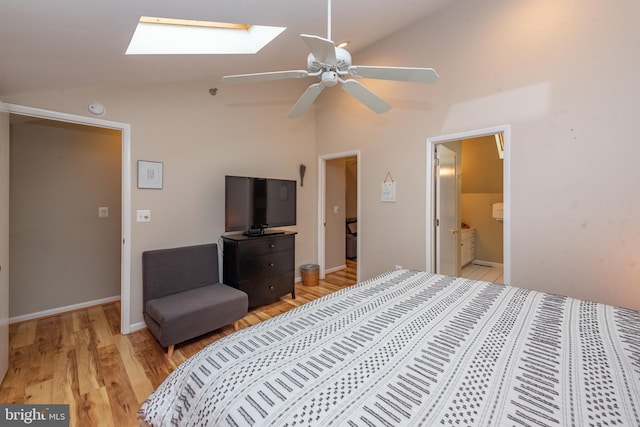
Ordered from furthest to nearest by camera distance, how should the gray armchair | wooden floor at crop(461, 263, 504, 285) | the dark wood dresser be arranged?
1. wooden floor at crop(461, 263, 504, 285)
2. the dark wood dresser
3. the gray armchair

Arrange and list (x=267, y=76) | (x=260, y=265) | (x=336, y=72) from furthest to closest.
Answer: (x=260, y=265), (x=267, y=76), (x=336, y=72)

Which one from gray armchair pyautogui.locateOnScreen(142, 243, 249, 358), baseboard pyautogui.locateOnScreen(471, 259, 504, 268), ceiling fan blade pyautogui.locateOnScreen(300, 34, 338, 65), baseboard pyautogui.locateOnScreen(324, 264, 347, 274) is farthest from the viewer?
baseboard pyautogui.locateOnScreen(471, 259, 504, 268)

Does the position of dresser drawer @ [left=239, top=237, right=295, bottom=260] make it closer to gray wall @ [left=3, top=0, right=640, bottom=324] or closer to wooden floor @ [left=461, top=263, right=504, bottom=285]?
gray wall @ [left=3, top=0, right=640, bottom=324]

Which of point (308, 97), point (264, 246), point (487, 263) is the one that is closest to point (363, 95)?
point (308, 97)

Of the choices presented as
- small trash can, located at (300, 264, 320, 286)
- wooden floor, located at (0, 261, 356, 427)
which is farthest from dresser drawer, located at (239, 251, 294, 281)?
small trash can, located at (300, 264, 320, 286)

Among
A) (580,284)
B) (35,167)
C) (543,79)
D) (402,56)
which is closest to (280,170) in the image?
(402,56)

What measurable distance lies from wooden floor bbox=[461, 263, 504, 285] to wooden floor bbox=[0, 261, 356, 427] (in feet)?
11.3

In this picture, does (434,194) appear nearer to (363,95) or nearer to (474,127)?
(474,127)

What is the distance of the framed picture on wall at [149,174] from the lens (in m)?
2.64

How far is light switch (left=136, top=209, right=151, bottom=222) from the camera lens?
2658 mm

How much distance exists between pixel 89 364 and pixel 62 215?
72.8 inches

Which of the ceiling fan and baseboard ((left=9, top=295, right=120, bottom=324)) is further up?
the ceiling fan

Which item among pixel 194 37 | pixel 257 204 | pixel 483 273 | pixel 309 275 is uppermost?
pixel 194 37

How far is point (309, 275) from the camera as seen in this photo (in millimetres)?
4066
